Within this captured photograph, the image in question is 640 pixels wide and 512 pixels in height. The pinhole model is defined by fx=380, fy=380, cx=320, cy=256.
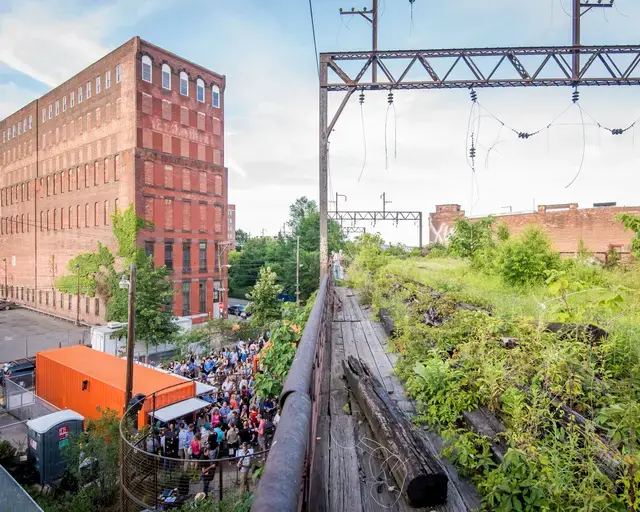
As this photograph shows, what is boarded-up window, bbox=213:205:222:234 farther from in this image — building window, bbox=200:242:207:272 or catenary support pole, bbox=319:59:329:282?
catenary support pole, bbox=319:59:329:282

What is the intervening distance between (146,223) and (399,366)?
101ft

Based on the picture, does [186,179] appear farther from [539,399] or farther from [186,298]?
[539,399]

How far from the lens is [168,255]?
109ft

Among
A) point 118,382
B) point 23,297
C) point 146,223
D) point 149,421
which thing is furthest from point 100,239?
point 149,421

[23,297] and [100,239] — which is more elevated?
[100,239]

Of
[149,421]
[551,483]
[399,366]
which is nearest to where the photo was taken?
[551,483]

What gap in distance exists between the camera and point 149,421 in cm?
1141

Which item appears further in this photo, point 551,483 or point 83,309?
point 83,309

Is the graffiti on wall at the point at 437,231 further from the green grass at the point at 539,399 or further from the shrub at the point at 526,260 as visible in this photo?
the green grass at the point at 539,399

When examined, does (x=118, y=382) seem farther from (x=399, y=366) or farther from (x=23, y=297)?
(x=23, y=297)

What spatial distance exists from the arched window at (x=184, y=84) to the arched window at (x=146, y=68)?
2985 millimetres

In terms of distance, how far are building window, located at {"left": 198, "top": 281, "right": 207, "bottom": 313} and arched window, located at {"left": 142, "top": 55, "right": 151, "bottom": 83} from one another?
1804 centimetres

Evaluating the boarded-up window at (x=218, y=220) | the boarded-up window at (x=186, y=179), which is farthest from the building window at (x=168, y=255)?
the boarded-up window at (x=186, y=179)

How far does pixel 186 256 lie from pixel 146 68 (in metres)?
16.2
